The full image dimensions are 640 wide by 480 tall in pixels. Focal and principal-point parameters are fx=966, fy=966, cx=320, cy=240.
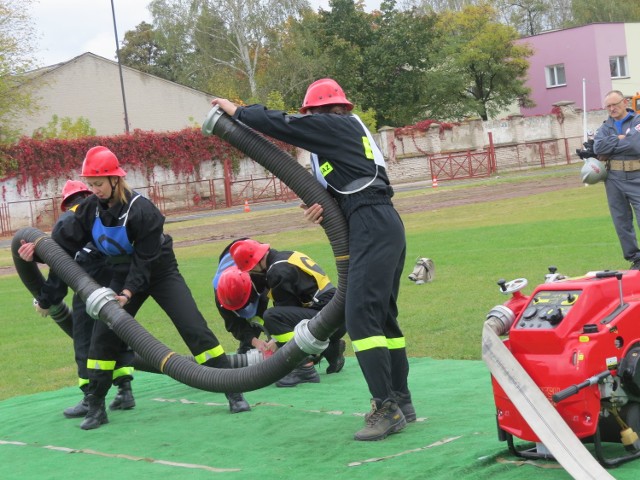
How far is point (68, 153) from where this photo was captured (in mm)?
46594

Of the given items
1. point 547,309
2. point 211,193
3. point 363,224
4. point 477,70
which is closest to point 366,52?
point 477,70

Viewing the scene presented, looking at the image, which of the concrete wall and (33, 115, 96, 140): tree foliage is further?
the concrete wall

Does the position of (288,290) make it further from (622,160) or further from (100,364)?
(622,160)

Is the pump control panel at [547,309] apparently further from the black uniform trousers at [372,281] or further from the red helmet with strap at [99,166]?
the red helmet with strap at [99,166]

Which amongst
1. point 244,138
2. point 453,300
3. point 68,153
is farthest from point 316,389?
point 68,153

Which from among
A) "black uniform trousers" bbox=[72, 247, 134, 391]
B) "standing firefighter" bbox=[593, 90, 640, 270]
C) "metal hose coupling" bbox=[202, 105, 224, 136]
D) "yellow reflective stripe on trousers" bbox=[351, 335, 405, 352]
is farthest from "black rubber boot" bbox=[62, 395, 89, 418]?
"standing firefighter" bbox=[593, 90, 640, 270]

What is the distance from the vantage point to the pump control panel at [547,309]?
486 centimetres

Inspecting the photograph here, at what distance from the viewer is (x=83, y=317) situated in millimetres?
8125

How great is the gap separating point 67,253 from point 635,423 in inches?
187

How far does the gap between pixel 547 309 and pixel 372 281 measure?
4.54 feet

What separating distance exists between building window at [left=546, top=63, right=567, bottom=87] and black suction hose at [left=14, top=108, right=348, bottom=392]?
62551mm

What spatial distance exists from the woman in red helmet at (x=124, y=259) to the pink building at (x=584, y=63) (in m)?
59.3

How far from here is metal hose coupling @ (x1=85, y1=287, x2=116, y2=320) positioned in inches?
284

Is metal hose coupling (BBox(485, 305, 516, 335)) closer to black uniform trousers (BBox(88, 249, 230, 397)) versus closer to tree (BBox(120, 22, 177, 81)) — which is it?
black uniform trousers (BBox(88, 249, 230, 397))
